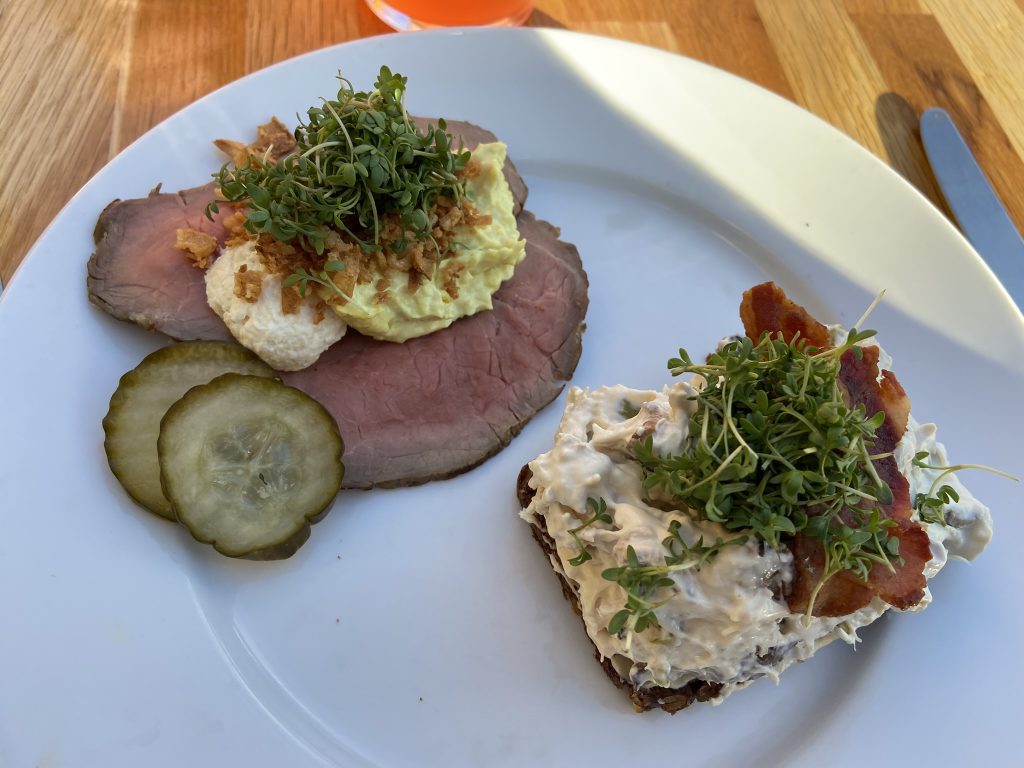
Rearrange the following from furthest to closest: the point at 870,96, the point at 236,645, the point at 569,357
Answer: the point at 870,96
the point at 569,357
the point at 236,645

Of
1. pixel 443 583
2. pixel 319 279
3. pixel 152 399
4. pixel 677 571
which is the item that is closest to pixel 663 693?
pixel 677 571

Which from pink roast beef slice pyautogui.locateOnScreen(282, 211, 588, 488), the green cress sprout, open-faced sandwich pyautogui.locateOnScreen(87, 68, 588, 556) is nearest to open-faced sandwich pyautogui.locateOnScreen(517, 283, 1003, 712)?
pink roast beef slice pyautogui.locateOnScreen(282, 211, 588, 488)

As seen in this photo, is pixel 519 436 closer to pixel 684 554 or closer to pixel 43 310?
pixel 684 554

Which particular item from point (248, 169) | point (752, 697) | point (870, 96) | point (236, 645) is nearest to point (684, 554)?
point (752, 697)

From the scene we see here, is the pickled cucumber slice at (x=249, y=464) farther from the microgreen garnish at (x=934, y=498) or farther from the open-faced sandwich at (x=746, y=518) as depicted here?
the microgreen garnish at (x=934, y=498)

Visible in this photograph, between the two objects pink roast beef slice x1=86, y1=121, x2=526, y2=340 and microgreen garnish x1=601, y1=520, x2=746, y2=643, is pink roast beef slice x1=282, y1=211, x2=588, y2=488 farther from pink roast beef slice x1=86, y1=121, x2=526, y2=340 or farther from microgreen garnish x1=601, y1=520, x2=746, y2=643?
microgreen garnish x1=601, y1=520, x2=746, y2=643

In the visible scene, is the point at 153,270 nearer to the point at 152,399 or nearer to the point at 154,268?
the point at 154,268

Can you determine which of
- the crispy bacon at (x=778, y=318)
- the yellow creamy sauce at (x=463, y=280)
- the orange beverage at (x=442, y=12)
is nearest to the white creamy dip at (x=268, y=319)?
the yellow creamy sauce at (x=463, y=280)
